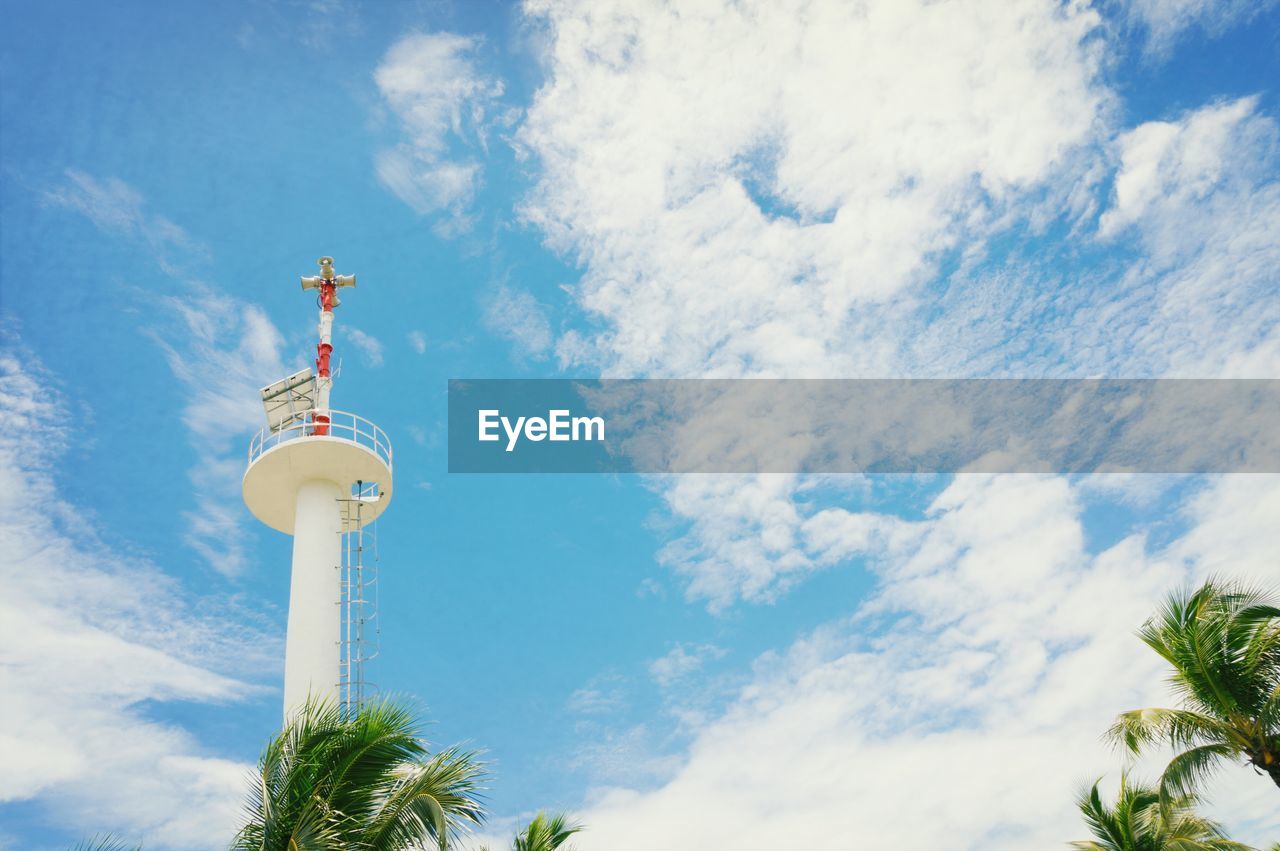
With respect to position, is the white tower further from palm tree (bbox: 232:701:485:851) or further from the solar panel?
palm tree (bbox: 232:701:485:851)

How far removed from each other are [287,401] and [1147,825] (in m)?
27.3

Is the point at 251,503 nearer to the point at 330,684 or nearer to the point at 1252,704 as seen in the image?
the point at 330,684

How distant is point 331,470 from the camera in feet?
102

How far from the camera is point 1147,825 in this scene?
89.4 ft

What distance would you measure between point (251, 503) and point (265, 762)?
1843cm

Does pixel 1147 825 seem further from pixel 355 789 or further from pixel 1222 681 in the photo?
pixel 355 789

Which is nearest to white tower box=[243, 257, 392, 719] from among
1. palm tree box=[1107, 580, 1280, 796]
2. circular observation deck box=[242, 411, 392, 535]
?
circular observation deck box=[242, 411, 392, 535]

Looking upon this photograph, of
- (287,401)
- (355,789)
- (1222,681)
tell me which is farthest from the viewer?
(287,401)

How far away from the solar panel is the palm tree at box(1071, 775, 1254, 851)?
25.9m

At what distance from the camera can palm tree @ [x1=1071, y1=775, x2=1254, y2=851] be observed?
23.7 meters

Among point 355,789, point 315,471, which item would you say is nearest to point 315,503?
point 315,471

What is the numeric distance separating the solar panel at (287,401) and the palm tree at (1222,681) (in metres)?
24.7

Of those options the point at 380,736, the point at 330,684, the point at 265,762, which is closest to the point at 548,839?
the point at 380,736

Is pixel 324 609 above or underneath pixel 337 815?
above
